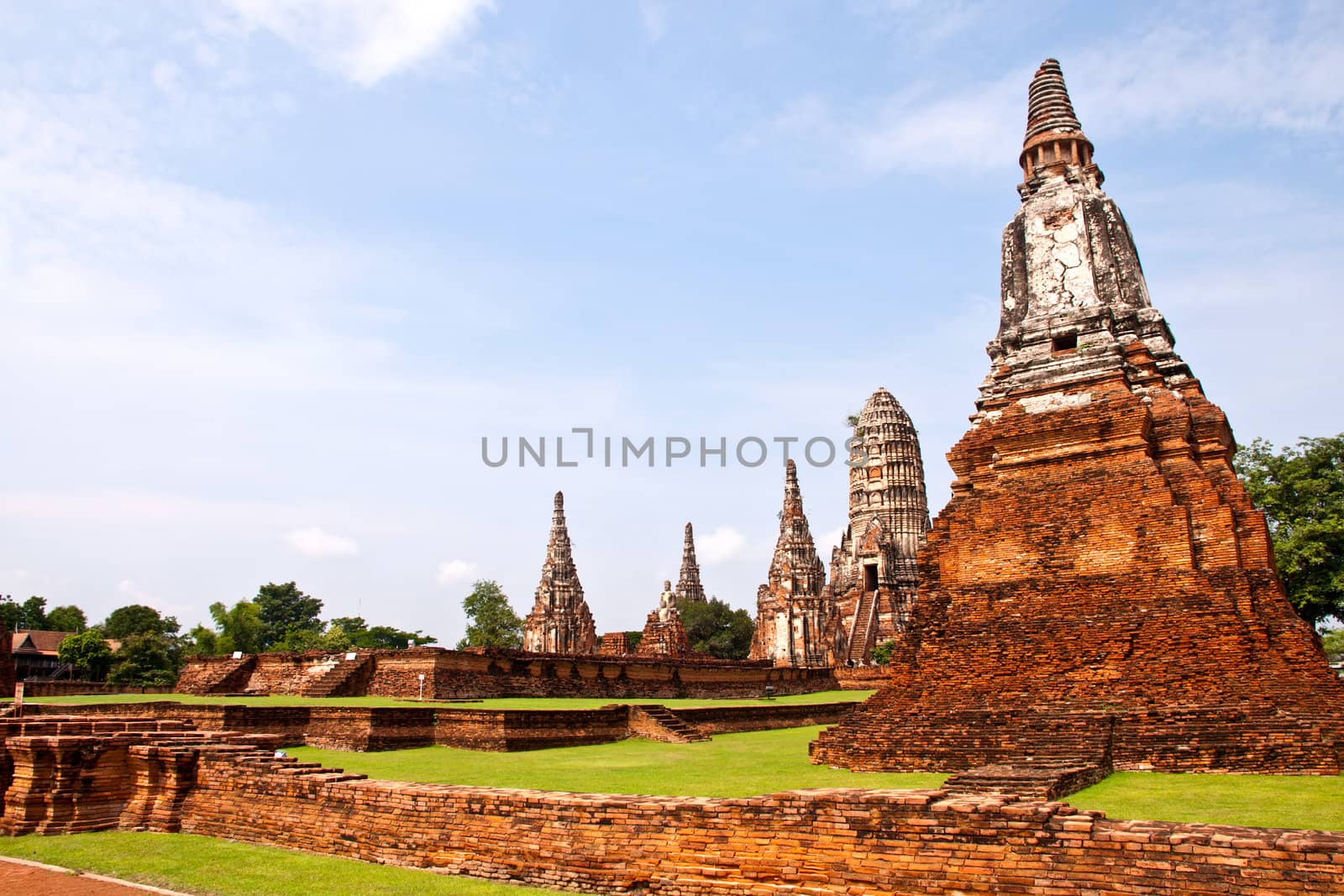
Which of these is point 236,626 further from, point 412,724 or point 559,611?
point 412,724

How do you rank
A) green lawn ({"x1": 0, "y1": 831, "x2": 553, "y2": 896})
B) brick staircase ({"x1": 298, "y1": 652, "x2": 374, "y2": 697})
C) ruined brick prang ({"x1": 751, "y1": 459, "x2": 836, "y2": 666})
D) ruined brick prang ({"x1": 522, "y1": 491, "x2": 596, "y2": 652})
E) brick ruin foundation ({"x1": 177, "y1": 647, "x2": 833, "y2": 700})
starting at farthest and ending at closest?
ruined brick prang ({"x1": 522, "y1": 491, "x2": 596, "y2": 652})
ruined brick prang ({"x1": 751, "y1": 459, "x2": 836, "y2": 666})
brick ruin foundation ({"x1": 177, "y1": 647, "x2": 833, "y2": 700})
brick staircase ({"x1": 298, "y1": 652, "x2": 374, "y2": 697})
green lawn ({"x1": 0, "y1": 831, "x2": 553, "y2": 896})

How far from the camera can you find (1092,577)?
1369 centimetres

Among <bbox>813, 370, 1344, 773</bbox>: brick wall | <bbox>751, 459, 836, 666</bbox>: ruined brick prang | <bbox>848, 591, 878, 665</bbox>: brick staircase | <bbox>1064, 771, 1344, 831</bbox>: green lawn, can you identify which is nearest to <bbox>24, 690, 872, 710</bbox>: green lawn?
<bbox>813, 370, 1344, 773</bbox>: brick wall

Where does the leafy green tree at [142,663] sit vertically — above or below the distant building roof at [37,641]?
below

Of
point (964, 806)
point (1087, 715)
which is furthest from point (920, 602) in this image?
point (964, 806)

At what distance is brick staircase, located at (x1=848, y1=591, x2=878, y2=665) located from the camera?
156 feet

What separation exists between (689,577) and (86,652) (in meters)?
42.4

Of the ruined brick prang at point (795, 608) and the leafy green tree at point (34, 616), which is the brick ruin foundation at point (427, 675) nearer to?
the ruined brick prang at point (795, 608)

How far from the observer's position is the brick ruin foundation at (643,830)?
609cm

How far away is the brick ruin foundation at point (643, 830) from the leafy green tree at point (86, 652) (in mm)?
42185

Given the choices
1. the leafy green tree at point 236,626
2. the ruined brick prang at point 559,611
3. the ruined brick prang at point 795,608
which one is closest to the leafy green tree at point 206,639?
the leafy green tree at point 236,626

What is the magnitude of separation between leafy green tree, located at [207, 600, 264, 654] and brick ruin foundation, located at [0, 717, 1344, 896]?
37822mm

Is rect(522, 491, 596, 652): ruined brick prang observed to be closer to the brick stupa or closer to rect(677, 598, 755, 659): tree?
rect(677, 598, 755, 659): tree

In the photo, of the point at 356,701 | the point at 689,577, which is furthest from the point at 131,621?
the point at 356,701
